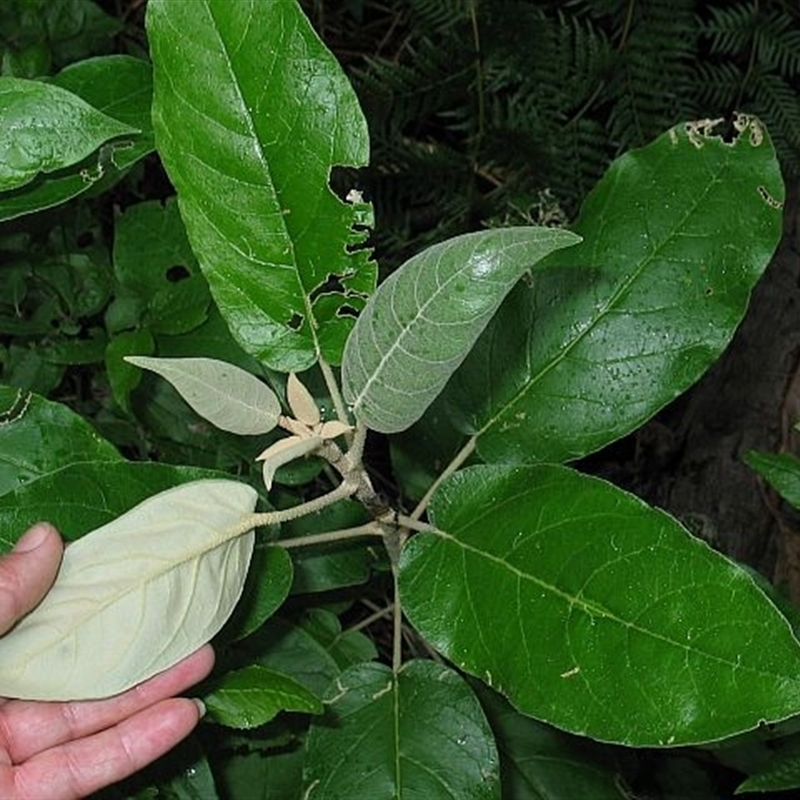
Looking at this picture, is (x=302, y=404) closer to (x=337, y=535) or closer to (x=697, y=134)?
(x=337, y=535)

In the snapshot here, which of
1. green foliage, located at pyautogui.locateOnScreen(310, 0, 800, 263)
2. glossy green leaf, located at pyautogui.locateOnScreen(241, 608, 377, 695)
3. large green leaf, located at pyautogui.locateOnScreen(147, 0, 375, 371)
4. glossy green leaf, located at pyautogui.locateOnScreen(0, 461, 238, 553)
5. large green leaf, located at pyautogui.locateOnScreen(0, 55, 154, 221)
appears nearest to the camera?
large green leaf, located at pyautogui.locateOnScreen(147, 0, 375, 371)

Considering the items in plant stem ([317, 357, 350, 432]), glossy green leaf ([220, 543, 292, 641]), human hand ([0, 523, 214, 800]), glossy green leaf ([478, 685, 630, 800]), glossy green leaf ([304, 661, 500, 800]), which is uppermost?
plant stem ([317, 357, 350, 432])

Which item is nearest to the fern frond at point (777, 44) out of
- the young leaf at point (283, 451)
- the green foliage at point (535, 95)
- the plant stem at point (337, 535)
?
the green foliage at point (535, 95)

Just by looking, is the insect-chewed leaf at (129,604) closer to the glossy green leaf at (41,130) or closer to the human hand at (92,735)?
the human hand at (92,735)

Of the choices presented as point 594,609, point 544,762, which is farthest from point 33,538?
point 544,762

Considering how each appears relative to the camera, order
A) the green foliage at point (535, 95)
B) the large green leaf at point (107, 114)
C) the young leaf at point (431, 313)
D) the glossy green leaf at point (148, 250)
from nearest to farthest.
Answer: the young leaf at point (431, 313) < the large green leaf at point (107, 114) < the glossy green leaf at point (148, 250) < the green foliage at point (535, 95)

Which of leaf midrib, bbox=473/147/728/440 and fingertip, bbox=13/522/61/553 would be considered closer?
fingertip, bbox=13/522/61/553

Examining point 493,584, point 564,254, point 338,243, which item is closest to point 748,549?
point 564,254

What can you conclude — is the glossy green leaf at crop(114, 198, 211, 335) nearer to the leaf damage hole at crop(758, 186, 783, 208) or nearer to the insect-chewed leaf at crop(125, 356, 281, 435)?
the insect-chewed leaf at crop(125, 356, 281, 435)

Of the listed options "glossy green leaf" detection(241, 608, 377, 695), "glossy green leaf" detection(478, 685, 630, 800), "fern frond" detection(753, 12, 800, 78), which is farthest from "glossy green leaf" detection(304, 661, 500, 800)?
"fern frond" detection(753, 12, 800, 78)
